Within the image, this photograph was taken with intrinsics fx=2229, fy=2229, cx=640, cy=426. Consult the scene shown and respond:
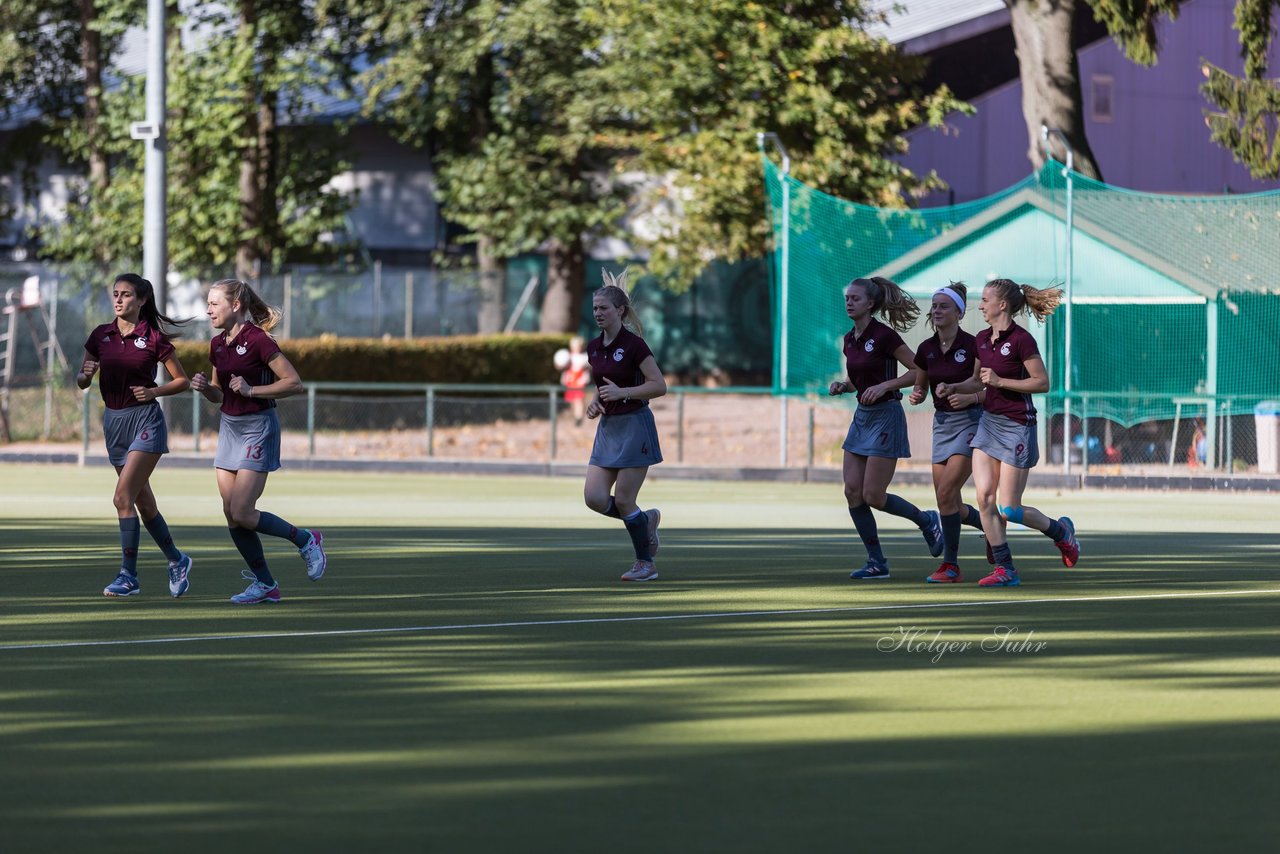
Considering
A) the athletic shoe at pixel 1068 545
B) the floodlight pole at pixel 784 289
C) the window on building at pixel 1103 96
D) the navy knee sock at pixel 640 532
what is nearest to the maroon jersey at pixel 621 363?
the navy knee sock at pixel 640 532

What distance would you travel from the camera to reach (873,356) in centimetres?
1327

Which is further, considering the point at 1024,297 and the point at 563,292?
the point at 563,292

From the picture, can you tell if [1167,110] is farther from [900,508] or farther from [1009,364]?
[1009,364]

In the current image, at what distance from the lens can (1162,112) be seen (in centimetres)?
5062

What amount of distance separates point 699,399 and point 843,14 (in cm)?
685

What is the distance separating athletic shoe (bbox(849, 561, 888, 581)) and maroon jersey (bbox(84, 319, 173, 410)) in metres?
4.39

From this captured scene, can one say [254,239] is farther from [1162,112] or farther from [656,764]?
[656,764]

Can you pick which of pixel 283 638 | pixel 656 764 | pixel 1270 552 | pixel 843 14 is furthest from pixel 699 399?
pixel 656 764

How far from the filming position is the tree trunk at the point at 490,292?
4119 centimetres

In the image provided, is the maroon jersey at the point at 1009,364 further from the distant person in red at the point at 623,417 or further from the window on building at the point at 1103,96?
the window on building at the point at 1103,96

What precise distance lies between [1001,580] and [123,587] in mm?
5059

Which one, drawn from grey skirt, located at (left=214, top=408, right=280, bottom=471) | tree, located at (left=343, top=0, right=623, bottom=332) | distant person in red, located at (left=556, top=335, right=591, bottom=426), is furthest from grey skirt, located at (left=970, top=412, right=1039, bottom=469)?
tree, located at (left=343, top=0, right=623, bottom=332)

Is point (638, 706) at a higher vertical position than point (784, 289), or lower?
lower

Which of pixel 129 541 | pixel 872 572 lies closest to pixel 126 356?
pixel 129 541
